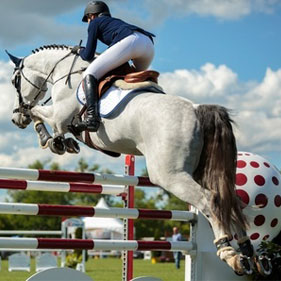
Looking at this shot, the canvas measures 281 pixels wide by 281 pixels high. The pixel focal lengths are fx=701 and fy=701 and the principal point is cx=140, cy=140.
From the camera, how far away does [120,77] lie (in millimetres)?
6484

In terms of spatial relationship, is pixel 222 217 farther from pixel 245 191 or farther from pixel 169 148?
pixel 245 191

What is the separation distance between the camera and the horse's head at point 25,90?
779cm

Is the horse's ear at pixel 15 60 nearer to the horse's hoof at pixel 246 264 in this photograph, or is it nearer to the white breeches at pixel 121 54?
the white breeches at pixel 121 54

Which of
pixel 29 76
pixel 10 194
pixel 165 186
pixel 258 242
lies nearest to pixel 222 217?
pixel 165 186

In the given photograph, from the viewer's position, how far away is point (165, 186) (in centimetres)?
573

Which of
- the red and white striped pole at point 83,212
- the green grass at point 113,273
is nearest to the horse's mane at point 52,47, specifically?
the red and white striped pole at point 83,212

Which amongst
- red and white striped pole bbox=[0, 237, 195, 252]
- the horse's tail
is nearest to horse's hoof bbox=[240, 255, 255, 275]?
the horse's tail

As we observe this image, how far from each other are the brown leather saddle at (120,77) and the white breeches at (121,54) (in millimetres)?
91

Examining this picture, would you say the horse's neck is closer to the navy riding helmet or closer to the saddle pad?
the navy riding helmet

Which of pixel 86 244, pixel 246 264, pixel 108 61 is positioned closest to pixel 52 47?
pixel 108 61

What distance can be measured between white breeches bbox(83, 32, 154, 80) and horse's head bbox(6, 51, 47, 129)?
52.4 inches

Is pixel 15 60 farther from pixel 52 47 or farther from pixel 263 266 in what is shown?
pixel 263 266

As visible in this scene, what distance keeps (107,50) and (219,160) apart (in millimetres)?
1656

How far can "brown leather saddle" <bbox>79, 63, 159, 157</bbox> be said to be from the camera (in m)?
6.30
